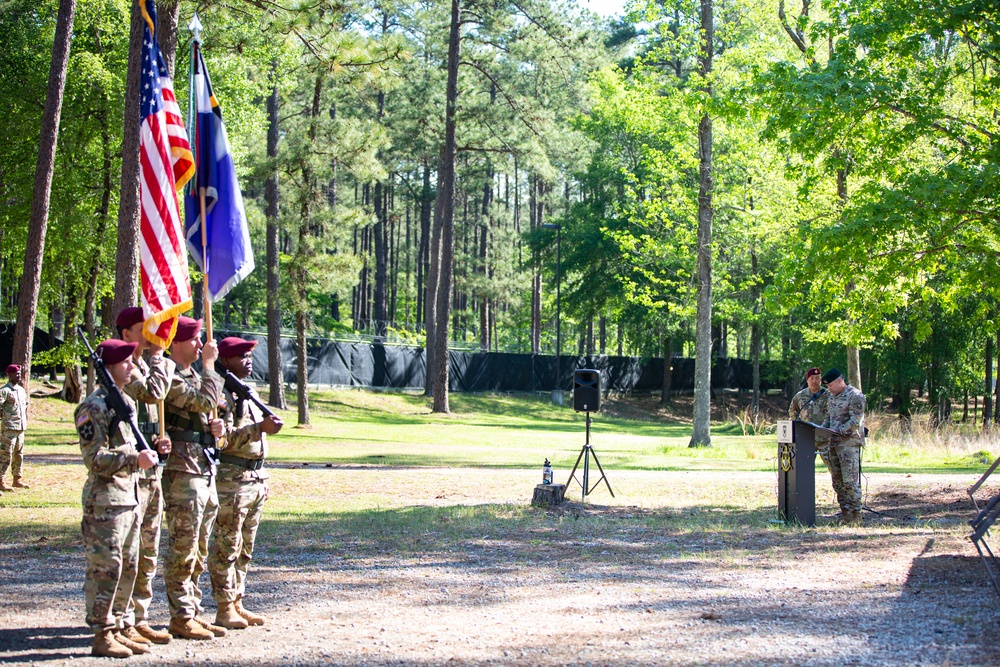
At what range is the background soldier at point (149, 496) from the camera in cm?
614

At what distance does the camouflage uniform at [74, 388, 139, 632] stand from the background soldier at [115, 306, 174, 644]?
22 centimetres

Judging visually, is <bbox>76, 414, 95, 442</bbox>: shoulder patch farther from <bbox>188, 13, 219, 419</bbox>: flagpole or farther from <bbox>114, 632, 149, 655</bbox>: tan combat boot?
<bbox>114, 632, 149, 655</bbox>: tan combat boot

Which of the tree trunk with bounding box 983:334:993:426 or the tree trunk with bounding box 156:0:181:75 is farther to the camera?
the tree trunk with bounding box 983:334:993:426

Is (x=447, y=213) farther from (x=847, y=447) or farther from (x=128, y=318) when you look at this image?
(x=128, y=318)

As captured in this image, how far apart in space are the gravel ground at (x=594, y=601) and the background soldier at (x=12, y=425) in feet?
13.2

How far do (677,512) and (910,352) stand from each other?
2987 cm

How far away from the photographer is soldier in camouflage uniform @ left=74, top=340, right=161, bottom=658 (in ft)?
19.5

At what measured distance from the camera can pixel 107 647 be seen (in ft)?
19.6

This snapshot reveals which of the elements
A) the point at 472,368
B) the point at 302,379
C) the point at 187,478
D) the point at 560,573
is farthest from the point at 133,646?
the point at 472,368

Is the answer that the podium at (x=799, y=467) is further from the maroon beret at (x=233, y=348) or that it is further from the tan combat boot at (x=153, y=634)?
the tan combat boot at (x=153, y=634)

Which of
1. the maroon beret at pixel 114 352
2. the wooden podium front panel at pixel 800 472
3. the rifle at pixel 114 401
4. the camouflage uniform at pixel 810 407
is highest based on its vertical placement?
the maroon beret at pixel 114 352

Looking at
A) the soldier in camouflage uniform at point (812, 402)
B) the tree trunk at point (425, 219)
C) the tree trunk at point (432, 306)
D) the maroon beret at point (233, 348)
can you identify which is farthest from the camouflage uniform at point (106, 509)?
the tree trunk at point (425, 219)

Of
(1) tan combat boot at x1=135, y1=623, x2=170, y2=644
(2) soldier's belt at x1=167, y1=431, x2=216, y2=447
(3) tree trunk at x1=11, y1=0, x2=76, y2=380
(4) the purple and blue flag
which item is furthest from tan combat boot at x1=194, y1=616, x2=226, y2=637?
(3) tree trunk at x1=11, y1=0, x2=76, y2=380

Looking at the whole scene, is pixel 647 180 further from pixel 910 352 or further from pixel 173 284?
pixel 173 284
